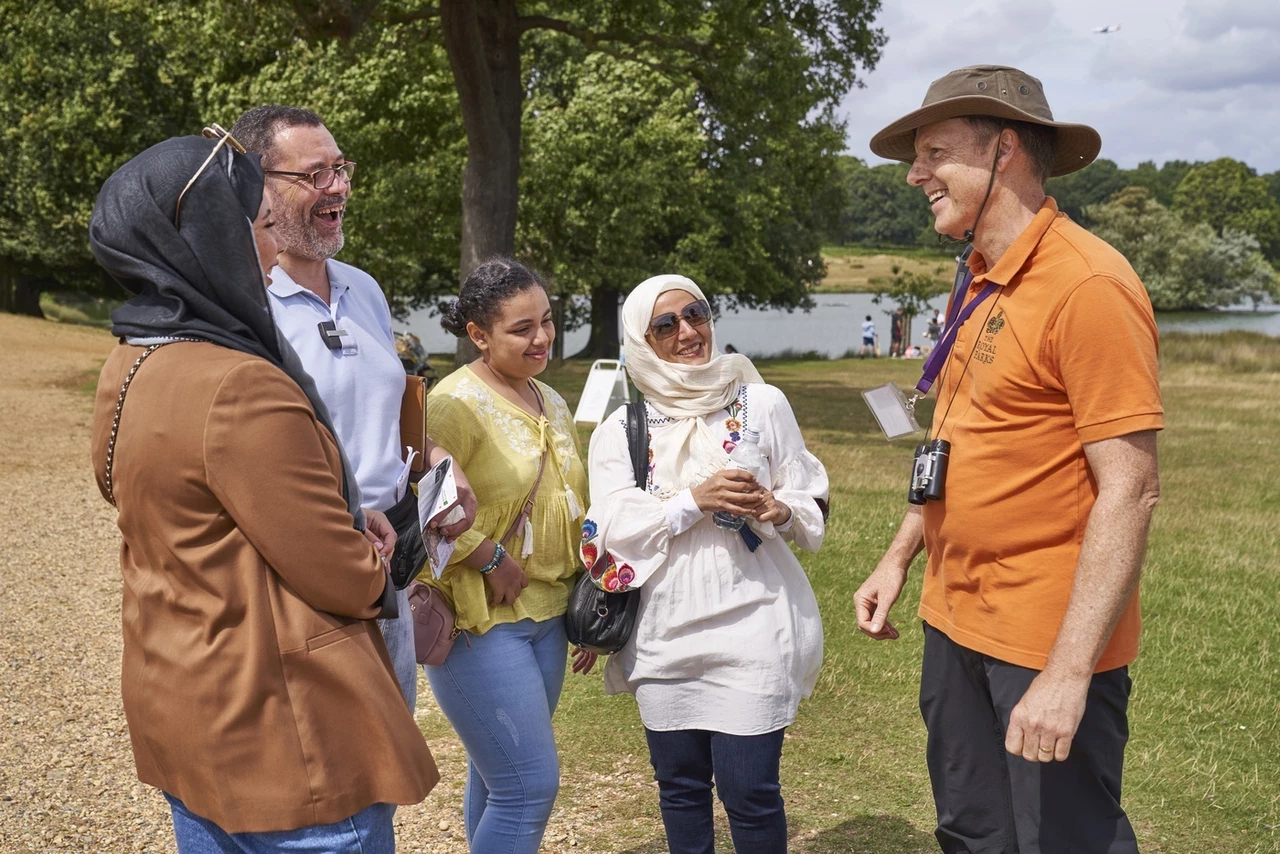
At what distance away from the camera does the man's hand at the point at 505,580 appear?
3564mm

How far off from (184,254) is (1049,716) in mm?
1993

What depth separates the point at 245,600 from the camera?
222 cm

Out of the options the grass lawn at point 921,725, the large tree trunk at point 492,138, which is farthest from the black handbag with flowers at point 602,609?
the large tree trunk at point 492,138

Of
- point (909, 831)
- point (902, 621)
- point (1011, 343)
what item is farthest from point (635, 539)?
point (902, 621)

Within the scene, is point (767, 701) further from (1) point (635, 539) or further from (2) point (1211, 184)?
(2) point (1211, 184)

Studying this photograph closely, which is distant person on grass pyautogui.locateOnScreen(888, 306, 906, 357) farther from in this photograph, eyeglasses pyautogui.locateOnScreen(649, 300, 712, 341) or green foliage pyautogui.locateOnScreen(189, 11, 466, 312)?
eyeglasses pyautogui.locateOnScreen(649, 300, 712, 341)

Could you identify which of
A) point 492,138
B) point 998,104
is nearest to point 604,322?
point 492,138

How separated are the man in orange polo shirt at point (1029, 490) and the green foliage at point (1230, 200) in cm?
11570

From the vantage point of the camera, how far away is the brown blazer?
2.16m

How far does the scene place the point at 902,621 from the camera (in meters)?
7.57

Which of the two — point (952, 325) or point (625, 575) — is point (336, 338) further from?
point (952, 325)

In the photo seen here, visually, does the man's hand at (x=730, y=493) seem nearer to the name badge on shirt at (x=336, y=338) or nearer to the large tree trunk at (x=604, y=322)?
the name badge on shirt at (x=336, y=338)

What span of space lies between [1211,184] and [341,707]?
12382 centimetres

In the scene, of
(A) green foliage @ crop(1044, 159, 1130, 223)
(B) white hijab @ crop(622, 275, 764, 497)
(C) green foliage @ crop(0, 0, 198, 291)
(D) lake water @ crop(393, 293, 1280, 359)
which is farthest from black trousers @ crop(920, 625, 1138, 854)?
(A) green foliage @ crop(1044, 159, 1130, 223)
